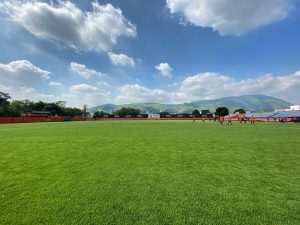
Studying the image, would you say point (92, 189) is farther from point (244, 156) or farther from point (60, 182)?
point (244, 156)

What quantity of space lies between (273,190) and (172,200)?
2.14 metres

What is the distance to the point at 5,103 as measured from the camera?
295ft

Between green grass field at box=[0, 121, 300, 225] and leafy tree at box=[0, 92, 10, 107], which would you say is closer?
green grass field at box=[0, 121, 300, 225]

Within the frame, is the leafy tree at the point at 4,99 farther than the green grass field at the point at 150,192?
Yes

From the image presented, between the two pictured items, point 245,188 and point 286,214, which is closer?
point 286,214

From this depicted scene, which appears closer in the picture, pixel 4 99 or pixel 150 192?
pixel 150 192

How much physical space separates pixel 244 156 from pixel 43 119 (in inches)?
2618

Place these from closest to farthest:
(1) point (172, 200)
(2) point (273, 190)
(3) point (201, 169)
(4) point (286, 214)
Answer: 1. (4) point (286, 214)
2. (1) point (172, 200)
3. (2) point (273, 190)
4. (3) point (201, 169)

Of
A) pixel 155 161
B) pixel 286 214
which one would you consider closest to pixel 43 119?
pixel 155 161

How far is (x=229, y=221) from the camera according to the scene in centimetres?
249

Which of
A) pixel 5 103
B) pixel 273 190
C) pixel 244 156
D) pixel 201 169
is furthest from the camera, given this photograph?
pixel 5 103

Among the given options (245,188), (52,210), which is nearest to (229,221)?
(245,188)

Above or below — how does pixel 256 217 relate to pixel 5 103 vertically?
below

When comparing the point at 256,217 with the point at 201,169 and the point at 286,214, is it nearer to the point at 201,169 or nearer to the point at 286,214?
the point at 286,214
